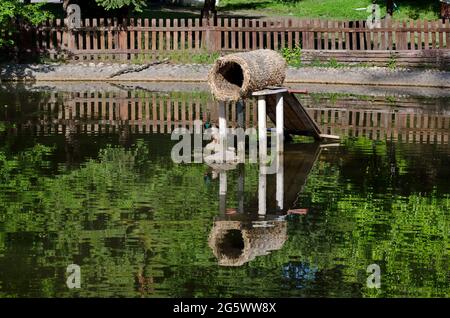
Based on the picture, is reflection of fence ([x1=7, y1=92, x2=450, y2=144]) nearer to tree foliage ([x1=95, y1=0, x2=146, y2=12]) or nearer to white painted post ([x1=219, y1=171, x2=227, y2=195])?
white painted post ([x1=219, y1=171, x2=227, y2=195])

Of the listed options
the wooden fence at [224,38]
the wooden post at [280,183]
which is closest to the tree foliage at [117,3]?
the wooden fence at [224,38]

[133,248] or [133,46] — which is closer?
[133,248]

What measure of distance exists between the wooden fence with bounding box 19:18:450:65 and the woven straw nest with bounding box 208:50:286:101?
16.5m

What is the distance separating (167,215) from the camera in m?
19.7

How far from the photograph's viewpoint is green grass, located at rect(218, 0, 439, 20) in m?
53.2

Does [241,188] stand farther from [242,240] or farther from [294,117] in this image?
[294,117]

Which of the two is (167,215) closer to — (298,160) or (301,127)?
(298,160)

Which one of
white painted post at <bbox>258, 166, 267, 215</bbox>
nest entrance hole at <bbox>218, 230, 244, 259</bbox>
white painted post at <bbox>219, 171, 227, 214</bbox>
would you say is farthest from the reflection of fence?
nest entrance hole at <bbox>218, 230, 244, 259</bbox>

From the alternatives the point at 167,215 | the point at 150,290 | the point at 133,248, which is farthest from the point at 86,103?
the point at 150,290

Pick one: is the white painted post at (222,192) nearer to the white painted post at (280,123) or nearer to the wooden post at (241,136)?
the wooden post at (241,136)

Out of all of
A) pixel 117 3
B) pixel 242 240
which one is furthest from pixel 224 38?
pixel 242 240

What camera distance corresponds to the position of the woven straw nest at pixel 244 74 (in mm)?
24656

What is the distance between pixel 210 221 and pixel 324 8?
1536 inches

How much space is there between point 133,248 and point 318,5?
42.6 m
